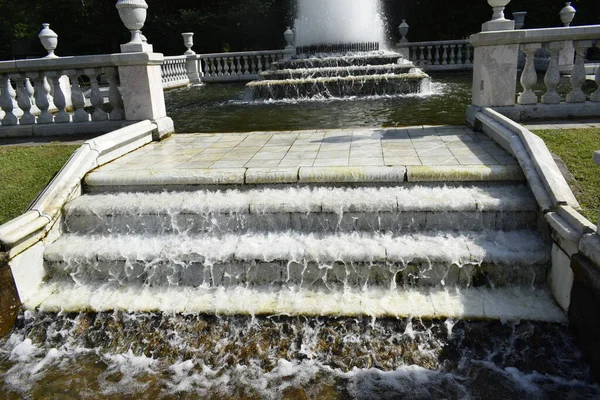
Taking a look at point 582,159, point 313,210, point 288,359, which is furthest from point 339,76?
point 288,359

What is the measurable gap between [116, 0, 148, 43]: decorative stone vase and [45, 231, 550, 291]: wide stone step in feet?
13.4

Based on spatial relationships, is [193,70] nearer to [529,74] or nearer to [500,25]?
[500,25]

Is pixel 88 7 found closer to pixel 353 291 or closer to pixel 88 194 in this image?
pixel 88 194

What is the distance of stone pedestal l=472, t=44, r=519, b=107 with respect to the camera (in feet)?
22.9

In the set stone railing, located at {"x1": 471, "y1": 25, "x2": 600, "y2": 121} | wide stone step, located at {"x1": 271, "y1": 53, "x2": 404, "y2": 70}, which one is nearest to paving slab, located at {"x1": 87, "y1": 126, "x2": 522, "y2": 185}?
stone railing, located at {"x1": 471, "y1": 25, "x2": 600, "y2": 121}

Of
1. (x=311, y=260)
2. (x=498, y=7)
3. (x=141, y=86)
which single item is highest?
(x=498, y=7)

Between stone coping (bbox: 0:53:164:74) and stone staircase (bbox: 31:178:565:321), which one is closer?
stone staircase (bbox: 31:178:565:321)

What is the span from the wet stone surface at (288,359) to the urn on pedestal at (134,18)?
4.61 metres

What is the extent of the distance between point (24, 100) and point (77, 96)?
0.95 meters

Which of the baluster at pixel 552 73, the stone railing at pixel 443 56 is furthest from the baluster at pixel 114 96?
the stone railing at pixel 443 56

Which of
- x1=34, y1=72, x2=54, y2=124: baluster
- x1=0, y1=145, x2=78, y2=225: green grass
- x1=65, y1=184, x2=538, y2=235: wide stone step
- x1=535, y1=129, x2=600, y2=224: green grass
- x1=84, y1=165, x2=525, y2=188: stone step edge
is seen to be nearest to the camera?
x1=535, y1=129, x2=600, y2=224: green grass

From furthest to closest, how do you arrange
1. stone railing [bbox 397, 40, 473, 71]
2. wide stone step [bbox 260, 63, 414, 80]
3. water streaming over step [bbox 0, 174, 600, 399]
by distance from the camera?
stone railing [bbox 397, 40, 473, 71] < wide stone step [bbox 260, 63, 414, 80] < water streaming over step [bbox 0, 174, 600, 399]

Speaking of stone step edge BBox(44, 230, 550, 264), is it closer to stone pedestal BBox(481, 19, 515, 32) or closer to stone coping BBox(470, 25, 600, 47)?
stone coping BBox(470, 25, 600, 47)

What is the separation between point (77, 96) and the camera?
790 centimetres
